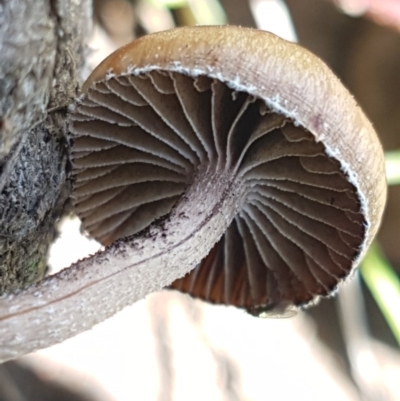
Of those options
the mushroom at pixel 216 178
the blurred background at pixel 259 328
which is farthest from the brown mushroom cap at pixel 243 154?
the blurred background at pixel 259 328

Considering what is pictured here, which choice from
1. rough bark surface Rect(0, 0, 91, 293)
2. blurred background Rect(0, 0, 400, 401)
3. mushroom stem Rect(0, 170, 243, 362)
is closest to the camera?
rough bark surface Rect(0, 0, 91, 293)

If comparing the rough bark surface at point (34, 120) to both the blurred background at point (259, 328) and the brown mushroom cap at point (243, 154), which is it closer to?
the brown mushroom cap at point (243, 154)

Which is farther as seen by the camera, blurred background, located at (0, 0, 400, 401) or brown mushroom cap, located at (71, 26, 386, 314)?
blurred background, located at (0, 0, 400, 401)

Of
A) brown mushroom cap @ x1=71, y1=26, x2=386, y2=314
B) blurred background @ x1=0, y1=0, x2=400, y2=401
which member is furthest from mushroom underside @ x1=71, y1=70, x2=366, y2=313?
blurred background @ x1=0, y1=0, x2=400, y2=401

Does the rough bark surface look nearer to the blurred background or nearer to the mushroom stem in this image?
the mushroom stem

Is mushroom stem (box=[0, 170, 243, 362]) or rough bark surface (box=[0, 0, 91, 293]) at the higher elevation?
rough bark surface (box=[0, 0, 91, 293])

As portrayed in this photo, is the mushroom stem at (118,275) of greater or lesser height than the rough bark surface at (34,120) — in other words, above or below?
below

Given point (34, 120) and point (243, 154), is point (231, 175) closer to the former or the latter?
point (243, 154)
